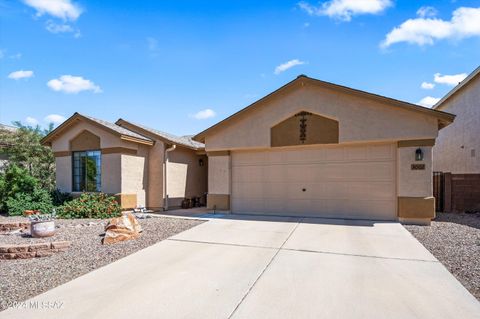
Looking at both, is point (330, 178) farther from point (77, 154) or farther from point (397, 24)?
point (77, 154)

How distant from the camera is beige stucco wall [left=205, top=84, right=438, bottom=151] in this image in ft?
28.9

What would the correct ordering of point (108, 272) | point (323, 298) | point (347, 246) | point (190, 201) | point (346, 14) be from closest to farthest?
point (323, 298)
point (108, 272)
point (347, 246)
point (346, 14)
point (190, 201)

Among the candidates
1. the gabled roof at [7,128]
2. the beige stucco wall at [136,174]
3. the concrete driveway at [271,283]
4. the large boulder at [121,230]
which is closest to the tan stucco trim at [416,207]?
the concrete driveway at [271,283]

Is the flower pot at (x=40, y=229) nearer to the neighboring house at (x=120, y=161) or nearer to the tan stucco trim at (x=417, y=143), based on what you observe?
the neighboring house at (x=120, y=161)

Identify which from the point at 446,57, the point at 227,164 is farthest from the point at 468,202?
the point at 227,164

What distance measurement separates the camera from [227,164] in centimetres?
1131

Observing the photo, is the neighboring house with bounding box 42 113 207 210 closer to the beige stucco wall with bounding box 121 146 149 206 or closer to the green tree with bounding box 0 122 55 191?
the beige stucco wall with bounding box 121 146 149 206

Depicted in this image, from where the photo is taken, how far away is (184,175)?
1431 centimetres

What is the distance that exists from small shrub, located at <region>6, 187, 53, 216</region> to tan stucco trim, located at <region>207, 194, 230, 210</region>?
694 cm

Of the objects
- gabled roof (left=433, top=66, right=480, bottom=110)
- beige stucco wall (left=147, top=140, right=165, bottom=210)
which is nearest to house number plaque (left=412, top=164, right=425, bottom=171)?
gabled roof (left=433, top=66, right=480, bottom=110)

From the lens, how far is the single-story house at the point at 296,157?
8.86m

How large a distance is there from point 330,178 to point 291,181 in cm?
145

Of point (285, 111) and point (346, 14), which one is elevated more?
point (346, 14)

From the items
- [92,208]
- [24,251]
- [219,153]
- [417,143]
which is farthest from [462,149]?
[24,251]
